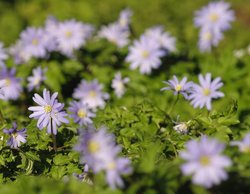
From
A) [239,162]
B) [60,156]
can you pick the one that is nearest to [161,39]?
[60,156]

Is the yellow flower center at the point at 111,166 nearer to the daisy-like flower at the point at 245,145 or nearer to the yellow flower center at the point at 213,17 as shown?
the daisy-like flower at the point at 245,145

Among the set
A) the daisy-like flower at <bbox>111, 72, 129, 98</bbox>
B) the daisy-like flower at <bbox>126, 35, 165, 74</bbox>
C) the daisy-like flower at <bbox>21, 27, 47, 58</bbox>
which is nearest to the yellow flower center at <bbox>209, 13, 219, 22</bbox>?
the daisy-like flower at <bbox>126, 35, 165, 74</bbox>

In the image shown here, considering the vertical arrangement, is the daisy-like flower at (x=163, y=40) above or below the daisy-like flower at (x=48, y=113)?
above

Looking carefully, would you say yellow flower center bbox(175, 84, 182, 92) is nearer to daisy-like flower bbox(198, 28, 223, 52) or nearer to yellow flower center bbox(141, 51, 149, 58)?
yellow flower center bbox(141, 51, 149, 58)

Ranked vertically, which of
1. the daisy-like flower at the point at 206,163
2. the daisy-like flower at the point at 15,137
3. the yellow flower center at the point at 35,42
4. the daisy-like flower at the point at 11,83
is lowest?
the daisy-like flower at the point at 206,163

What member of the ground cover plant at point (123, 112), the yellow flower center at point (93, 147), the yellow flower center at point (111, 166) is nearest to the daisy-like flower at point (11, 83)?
the ground cover plant at point (123, 112)

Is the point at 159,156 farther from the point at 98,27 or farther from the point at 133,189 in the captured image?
the point at 98,27
